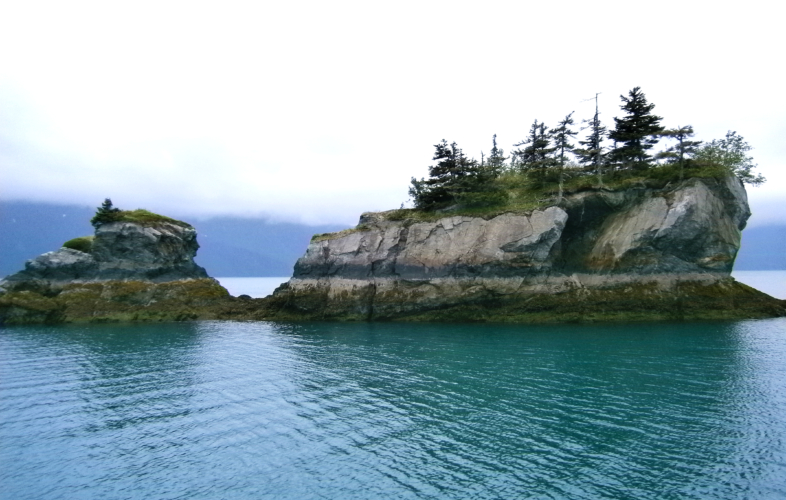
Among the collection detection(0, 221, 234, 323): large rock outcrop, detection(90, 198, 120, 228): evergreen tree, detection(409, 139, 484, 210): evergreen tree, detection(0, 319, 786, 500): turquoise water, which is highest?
detection(409, 139, 484, 210): evergreen tree

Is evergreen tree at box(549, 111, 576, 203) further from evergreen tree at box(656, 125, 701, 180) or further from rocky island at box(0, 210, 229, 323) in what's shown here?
rocky island at box(0, 210, 229, 323)

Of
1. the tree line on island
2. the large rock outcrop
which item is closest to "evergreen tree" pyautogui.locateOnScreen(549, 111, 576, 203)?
the tree line on island

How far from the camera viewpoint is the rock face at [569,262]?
5369 centimetres

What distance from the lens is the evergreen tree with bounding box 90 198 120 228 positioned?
68.1 meters

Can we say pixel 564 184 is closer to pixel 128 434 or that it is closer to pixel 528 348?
pixel 528 348

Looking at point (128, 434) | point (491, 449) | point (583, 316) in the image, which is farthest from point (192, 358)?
point (583, 316)

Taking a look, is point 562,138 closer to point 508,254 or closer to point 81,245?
point 508,254

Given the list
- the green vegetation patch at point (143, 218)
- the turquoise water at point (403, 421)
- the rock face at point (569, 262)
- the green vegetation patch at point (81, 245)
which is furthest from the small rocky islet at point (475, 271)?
the turquoise water at point (403, 421)

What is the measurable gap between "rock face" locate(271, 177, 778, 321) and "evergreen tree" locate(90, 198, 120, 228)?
120ft

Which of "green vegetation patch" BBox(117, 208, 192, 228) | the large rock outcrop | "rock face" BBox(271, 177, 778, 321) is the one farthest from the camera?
"green vegetation patch" BBox(117, 208, 192, 228)

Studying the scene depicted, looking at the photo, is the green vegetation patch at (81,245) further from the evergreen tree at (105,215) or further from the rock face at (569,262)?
the rock face at (569,262)

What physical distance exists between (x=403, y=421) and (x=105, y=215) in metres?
66.7

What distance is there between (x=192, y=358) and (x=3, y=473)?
20452mm

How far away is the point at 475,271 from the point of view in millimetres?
57688
